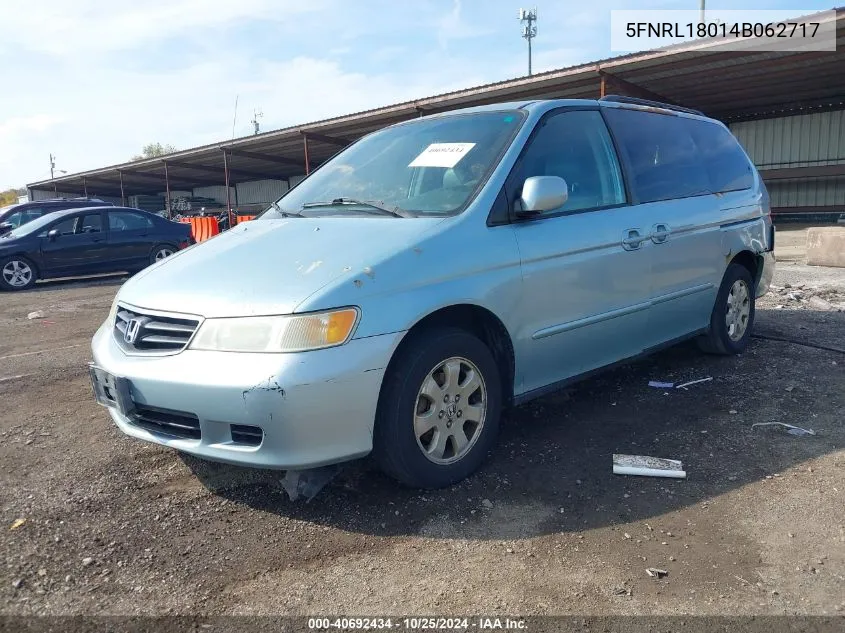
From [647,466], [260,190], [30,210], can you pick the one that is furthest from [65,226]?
[260,190]

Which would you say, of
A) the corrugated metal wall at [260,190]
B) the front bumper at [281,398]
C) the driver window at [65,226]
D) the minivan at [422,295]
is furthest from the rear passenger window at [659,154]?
the corrugated metal wall at [260,190]

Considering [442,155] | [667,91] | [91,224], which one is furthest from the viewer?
[667,91]

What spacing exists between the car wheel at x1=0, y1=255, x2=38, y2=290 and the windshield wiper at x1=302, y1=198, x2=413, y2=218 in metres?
9.82

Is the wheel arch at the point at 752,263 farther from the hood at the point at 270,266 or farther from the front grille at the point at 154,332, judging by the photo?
the front grille at the point at 154,332

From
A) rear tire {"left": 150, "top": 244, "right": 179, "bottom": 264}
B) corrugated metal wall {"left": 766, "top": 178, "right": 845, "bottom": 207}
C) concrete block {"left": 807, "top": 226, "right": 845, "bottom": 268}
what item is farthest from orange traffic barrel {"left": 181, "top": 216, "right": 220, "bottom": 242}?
corrugated metal wall {"left": 766, "top": 178, "right": 845, "bottom": 207}

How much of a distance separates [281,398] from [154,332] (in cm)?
79

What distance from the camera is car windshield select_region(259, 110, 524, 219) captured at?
328 cm

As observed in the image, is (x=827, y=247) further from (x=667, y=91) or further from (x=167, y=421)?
(x=167, y=421)

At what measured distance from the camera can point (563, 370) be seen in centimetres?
Answer: 350

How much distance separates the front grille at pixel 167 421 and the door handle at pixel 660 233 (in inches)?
111

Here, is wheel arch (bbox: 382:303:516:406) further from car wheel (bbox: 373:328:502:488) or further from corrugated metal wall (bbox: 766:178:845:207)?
corrugated metal wall (bbox: 766:178:845:207)

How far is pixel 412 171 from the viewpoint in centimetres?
357

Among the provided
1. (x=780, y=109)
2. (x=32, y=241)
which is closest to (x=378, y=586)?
(x=32, y=241)

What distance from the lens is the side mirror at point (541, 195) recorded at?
3.13 metres
